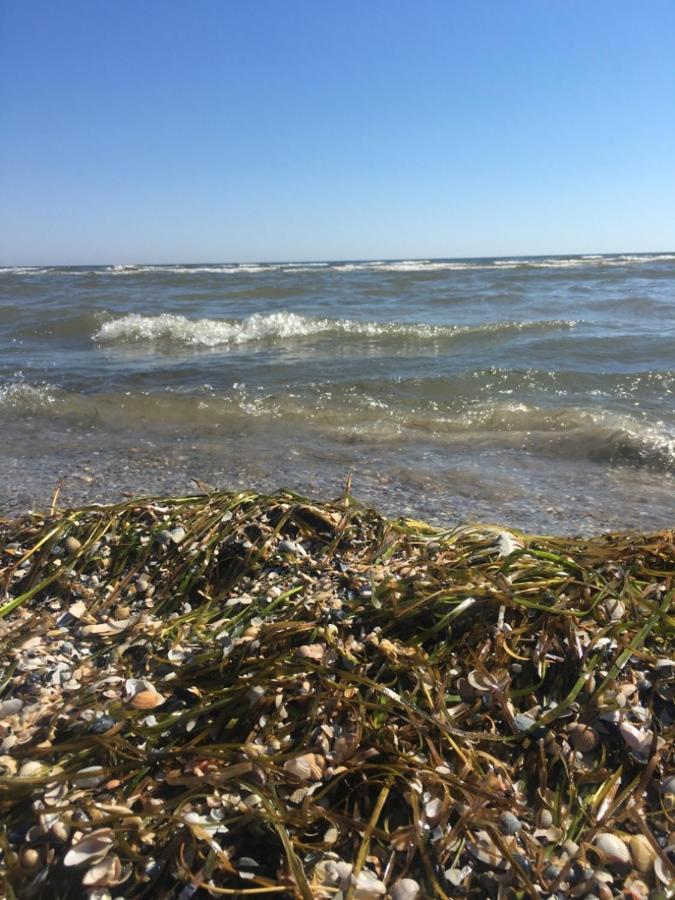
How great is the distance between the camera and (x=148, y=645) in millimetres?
1976

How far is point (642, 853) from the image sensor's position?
138cm

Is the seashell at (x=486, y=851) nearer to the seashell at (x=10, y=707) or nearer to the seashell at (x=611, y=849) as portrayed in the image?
the seashell at (x=611, y=849)

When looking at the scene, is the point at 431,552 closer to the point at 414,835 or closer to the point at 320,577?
the point at 320,577

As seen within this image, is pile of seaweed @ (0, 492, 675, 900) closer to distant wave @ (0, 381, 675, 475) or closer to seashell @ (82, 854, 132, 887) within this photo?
seashell @ (82, 854, 132, 887)

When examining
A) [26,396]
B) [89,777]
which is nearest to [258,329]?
[26,396]

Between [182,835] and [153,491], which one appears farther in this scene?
[153,491]

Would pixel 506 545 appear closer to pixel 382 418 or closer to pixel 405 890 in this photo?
pixel 405 890

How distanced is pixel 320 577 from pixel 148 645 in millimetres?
637

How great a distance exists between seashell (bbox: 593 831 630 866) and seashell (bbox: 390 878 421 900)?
422mm

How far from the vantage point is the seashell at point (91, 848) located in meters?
1.32

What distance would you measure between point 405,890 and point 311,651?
651mm

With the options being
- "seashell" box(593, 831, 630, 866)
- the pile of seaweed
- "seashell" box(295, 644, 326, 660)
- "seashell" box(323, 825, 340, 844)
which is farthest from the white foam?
"seashell" box(593, 831, 630, 866)

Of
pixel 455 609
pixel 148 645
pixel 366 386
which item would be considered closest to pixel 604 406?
pixel 366 386

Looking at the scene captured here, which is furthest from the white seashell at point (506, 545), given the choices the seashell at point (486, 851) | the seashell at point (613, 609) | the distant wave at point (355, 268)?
the distant wave at point (355, 268)
